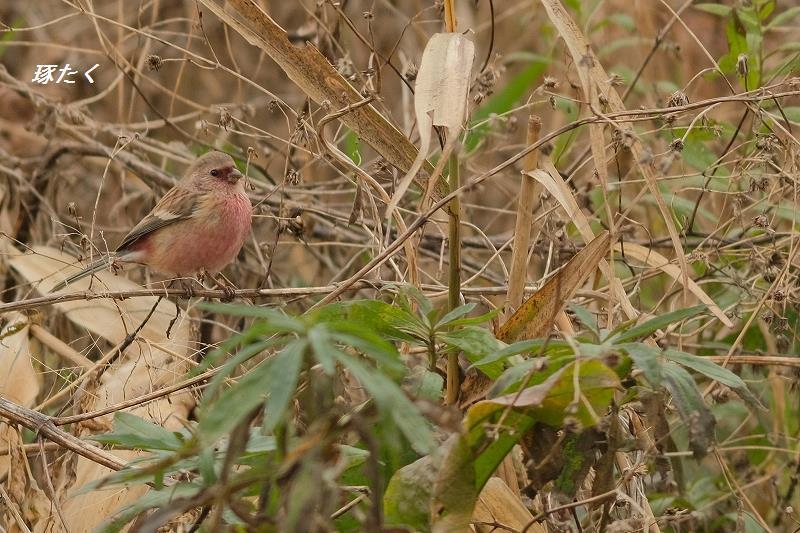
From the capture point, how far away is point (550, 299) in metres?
2.83

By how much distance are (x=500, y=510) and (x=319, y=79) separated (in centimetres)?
134

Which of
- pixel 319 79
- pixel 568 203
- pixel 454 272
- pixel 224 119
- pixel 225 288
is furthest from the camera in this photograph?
pixel 225 288

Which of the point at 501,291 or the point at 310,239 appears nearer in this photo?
the point at 501,291

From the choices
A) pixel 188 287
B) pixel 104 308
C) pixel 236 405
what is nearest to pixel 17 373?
pixel 104 308

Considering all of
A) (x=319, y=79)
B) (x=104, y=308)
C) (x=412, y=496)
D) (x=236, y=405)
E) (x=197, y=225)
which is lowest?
(x=104, y=308)

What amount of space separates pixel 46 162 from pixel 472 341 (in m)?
3.53

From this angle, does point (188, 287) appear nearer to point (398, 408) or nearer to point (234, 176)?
point (234, 176)

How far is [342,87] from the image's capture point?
3.13 m

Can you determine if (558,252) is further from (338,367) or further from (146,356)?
(146,356)

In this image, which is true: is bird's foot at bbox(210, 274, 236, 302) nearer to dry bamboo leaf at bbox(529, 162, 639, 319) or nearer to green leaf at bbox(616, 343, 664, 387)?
dry bamboo leaf at bbox(529, 162, 639, 319)

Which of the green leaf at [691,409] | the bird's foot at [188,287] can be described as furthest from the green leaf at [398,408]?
the bird's foot at [188,287]

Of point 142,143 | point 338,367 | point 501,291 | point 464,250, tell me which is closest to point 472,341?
point 338,367

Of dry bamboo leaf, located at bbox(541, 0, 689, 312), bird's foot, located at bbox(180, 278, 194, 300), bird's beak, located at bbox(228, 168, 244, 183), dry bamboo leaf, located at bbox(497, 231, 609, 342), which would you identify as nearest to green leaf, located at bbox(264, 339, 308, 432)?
dry bamboo leaf, located at bbox(497, 231, 609, 342)

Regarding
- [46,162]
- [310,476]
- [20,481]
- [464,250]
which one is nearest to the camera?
[310,476]
